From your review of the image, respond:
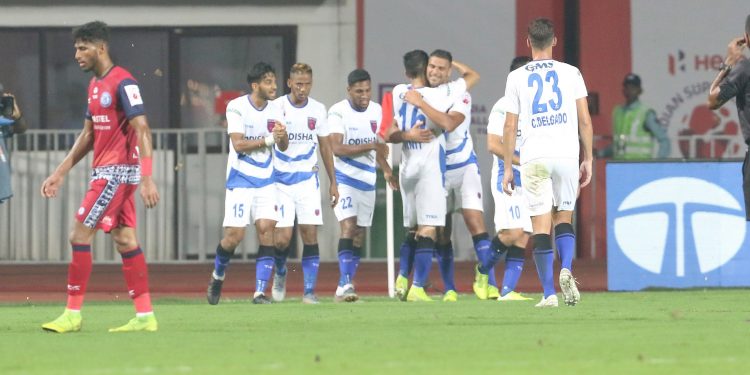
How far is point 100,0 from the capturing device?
23.7 meters

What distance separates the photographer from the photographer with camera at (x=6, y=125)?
15805mm

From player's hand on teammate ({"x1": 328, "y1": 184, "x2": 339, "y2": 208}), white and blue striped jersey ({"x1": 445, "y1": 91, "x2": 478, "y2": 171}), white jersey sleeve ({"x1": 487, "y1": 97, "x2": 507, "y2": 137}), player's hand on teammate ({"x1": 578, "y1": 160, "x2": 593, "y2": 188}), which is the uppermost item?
white jersey sleeve ({"x1": 487, "y1": 97, "x2": 507, "y2": 137})

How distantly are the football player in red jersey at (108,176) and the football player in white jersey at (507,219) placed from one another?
4.97 meters

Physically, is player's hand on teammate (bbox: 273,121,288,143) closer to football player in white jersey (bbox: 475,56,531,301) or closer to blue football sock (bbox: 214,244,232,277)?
blue football sock (bbox: 214,244,232,277)

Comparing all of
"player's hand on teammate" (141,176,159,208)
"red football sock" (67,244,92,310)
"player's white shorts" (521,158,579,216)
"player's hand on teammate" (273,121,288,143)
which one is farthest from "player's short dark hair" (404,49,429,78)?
"player's hand on teammate" (141,176,159,208)

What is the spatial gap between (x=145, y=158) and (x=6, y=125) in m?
5.49

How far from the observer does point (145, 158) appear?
1076 cm

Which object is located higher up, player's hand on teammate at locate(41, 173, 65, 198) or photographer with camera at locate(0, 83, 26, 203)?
photographer with camera at locate(0, 83, 26, 203)

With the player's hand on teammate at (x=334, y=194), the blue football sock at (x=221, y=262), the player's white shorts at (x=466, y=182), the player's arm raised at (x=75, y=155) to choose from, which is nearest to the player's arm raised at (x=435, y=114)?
the player's white shorts at (x=466, y=182)

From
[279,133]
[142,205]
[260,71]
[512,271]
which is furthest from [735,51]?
[142,205]

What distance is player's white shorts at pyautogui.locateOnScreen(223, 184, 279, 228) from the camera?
51.5 ft

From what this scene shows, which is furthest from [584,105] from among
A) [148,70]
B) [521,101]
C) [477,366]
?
[148,70]

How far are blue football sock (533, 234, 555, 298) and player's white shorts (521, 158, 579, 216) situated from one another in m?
0.21

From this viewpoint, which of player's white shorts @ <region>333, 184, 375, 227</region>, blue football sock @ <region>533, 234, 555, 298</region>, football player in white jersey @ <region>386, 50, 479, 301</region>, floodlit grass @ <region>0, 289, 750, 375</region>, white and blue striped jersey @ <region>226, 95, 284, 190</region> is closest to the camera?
floodlit grass @ <region>0, 289, 750, 375</region>
